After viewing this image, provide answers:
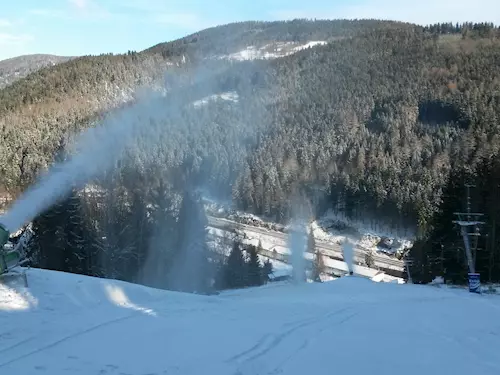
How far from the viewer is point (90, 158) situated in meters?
70.3

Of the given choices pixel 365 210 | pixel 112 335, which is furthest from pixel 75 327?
pixel 365 210

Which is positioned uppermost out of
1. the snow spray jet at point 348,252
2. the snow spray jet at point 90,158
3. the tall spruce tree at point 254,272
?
the snow spray jet at point 90,158

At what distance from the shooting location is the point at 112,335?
8961 millimetres

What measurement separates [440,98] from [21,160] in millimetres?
110398

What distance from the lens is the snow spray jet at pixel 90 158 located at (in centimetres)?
2797

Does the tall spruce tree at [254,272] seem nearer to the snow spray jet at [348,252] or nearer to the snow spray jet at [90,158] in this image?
the snow spray jet at [90,158]

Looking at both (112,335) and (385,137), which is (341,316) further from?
(385,137)

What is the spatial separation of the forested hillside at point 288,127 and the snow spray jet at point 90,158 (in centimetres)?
221

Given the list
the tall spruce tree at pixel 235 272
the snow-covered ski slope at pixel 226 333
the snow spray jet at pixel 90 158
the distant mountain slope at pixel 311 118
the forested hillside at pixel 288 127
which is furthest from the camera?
the distant mountain slope at pixel 311 118

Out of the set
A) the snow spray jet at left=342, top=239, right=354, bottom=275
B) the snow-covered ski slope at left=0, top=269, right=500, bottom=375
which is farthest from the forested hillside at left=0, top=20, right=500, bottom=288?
the snow-covered ski slope at left=0, top=269, right=500, bottom=375

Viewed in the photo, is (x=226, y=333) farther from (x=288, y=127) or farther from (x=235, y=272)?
(x=288, y=127)

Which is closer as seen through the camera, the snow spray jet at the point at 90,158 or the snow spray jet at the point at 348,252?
the snow spray jet at the point at 90,158

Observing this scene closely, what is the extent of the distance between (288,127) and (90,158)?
223 feet

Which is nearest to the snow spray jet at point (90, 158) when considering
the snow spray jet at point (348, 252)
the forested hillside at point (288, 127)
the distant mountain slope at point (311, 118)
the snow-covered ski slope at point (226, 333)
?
the forested hillside at point (288, 127)
